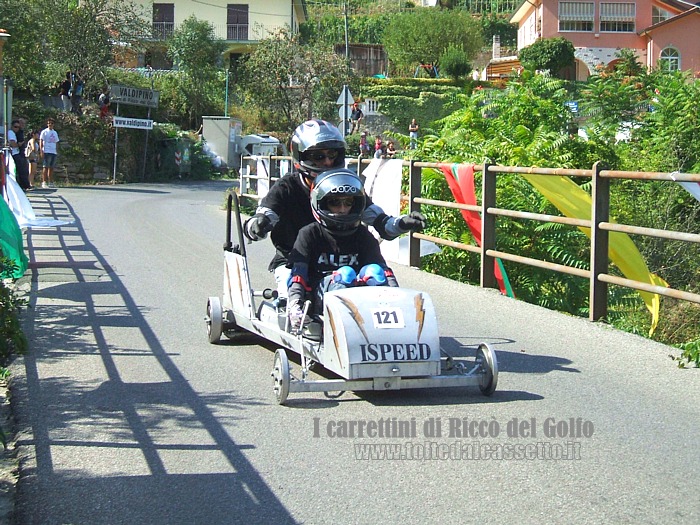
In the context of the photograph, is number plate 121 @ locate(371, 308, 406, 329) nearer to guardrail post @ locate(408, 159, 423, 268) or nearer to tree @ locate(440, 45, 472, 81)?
guardrail post @ locate(408, 159, 423, 268)

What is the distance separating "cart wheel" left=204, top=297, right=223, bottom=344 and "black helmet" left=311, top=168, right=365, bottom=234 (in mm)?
1482

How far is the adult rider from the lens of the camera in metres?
7.69

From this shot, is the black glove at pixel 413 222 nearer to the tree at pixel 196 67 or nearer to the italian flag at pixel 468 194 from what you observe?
the italian flag at pixel 468 194

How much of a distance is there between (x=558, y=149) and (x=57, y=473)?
993 centimetres

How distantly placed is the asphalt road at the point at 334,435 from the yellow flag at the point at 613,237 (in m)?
0.82

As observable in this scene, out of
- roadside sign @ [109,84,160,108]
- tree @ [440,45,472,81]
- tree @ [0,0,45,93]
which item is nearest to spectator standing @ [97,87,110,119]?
roadside sign @ [109,84,160,108]

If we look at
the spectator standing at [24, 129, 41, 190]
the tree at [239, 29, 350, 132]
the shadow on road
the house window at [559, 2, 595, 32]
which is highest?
the house window at [559, 2, 595, 32]

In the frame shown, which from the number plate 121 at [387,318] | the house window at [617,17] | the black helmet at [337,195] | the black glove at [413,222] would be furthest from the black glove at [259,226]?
the house window at [617,17]

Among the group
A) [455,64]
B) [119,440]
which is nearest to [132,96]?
[455,64]

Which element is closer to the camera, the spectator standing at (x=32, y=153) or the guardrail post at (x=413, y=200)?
the guardrail post at (x=413, y=200)

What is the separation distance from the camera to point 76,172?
3403 cm

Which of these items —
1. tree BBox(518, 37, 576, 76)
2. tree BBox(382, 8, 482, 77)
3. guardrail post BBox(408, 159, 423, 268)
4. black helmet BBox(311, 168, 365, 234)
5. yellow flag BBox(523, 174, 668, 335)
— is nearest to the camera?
black helmet BBox(311, 168, 365, 234)

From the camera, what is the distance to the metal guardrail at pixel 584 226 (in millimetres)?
8430

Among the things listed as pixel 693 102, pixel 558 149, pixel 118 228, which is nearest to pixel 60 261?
pixel 118 228
